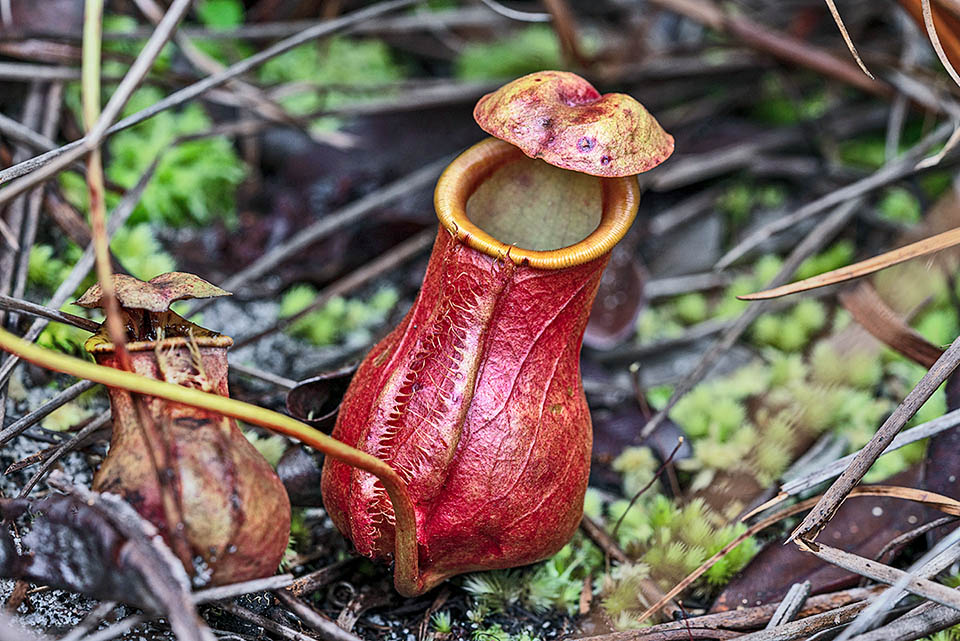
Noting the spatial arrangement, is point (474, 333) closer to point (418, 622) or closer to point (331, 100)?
point (418, 622)

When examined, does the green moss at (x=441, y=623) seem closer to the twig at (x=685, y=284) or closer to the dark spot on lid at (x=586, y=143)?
the dark spot on lid at (x=586, y=143)

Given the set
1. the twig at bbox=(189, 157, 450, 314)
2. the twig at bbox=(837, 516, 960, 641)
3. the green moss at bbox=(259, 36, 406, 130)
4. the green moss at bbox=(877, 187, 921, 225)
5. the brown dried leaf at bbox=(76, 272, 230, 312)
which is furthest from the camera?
the green moss at bbox=(259, 36, 406, 130)

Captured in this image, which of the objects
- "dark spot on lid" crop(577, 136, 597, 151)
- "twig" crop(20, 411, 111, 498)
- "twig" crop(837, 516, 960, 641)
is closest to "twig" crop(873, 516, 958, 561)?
"twig" crop(837, 516, 960, 641)

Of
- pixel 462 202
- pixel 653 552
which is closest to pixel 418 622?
pixel 653 552

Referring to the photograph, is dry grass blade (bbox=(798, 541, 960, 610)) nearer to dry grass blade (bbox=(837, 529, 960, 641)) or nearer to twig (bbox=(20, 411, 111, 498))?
dry grass blade (bbox=(837, 529, 960, 641))

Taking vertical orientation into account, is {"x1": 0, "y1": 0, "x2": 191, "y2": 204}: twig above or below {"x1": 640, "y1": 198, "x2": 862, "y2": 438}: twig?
above

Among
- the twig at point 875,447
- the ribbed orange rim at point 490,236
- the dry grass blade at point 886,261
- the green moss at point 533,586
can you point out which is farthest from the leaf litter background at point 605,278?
the ribbed orange rim at point 490,236
